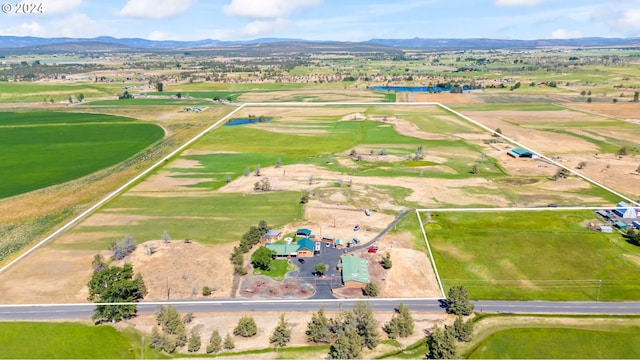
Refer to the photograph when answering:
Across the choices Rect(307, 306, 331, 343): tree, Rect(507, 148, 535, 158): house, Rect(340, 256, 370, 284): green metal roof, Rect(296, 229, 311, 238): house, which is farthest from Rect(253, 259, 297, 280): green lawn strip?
Rect(507, 148, 535, 158): house

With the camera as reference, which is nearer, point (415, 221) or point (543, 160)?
point (415, 221)

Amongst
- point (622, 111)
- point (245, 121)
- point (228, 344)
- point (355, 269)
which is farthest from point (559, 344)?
point (622, 111)

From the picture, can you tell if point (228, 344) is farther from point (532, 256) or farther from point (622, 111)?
point (622, 111)

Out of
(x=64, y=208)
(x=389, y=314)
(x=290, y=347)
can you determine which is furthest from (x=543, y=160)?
(x=64, y=208)

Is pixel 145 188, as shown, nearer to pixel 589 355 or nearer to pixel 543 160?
pixel 589 355

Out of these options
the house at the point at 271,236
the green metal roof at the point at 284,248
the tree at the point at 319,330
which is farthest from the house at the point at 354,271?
the house at the point at 271,236

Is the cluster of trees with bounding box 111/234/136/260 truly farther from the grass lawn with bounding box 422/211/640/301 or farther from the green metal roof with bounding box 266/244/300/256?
the grass lawn with bounding box 422/211/640/301
